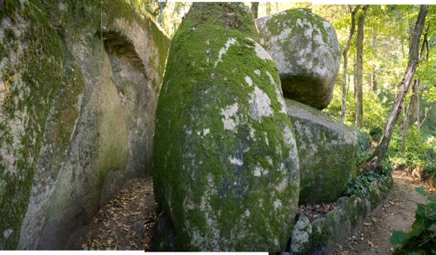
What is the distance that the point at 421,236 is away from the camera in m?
2.41

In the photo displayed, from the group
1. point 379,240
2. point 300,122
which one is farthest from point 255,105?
point 379,240

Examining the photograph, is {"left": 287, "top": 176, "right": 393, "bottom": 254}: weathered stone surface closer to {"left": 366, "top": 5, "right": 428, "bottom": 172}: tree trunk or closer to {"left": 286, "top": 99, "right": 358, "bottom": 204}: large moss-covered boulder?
{"left": 286, "top": 99, "right": 358, "bottom": 204}: large moss-covered boulder

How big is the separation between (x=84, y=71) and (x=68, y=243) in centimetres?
237

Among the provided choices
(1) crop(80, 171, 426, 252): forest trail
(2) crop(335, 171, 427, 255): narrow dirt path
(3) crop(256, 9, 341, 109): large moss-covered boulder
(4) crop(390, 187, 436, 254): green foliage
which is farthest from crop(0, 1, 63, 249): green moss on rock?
(3) crop(256, 9, 341, 109): large moss-covered boulder

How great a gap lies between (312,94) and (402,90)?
213cm

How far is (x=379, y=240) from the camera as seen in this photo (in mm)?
5363

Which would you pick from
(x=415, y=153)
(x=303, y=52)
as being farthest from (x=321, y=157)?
(x=415, y=153)

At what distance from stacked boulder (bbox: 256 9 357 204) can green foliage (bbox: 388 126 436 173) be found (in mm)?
4910

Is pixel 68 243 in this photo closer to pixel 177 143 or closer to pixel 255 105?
pixel 177 143

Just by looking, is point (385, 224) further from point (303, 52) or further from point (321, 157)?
point (303, 52)

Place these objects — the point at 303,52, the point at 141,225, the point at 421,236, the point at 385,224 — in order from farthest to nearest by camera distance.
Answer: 1. the point at 303,52
2. the point at 385,224
3. the point at 141,225
4. the point at 421,236

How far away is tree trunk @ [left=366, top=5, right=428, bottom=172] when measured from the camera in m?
6.89

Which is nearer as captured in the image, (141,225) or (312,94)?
(141,225)

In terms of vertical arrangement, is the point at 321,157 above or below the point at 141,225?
above
